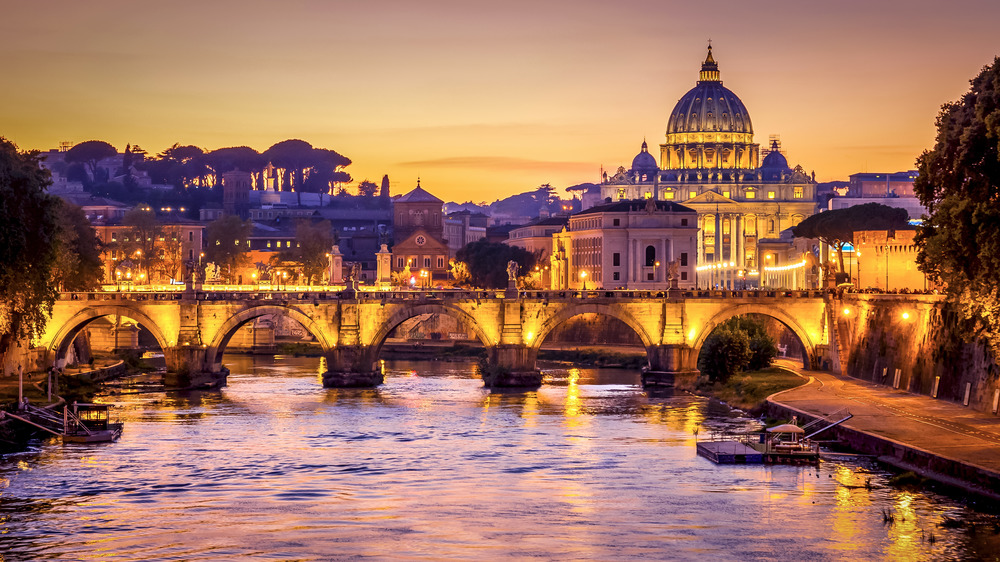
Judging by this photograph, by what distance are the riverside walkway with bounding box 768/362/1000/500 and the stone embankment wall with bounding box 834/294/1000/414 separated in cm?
78

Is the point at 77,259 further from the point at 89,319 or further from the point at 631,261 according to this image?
the point at 631,261

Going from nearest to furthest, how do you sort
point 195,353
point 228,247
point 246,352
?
point 195,353, point 246,352, point 228,247

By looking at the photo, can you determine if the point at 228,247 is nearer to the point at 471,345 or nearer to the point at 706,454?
the point at 471,345

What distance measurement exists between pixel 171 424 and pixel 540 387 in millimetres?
25708

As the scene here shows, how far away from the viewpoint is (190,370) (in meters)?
85.5

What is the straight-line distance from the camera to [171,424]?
221 feet

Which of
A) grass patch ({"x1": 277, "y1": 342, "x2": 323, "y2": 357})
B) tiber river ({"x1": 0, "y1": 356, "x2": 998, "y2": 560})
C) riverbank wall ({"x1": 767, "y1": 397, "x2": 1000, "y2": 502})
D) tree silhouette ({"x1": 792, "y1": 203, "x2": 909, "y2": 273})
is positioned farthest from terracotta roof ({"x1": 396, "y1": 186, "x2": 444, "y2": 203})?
riverbank wall ({"x1": 767, "y1": 397, "x2": 1000, "y2": 502})

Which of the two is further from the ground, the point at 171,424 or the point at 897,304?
the point at 897,304

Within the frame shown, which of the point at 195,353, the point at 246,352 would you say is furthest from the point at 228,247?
the point at 195,353

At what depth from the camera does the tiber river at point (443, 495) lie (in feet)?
139

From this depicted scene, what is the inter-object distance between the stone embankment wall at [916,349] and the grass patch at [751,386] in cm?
373

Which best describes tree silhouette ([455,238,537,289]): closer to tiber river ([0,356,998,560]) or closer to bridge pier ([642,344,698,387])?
bridge pier ([642,344,698,387])

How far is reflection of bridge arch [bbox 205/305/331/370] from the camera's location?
87.1 m

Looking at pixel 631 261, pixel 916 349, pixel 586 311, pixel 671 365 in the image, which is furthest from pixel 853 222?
pixel 631 261
